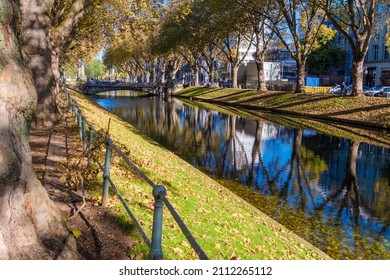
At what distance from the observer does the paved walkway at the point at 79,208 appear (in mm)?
6047

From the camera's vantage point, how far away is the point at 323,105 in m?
38.1

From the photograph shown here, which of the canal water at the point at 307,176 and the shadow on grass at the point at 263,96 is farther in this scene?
the shadow on grass at the point at 263,96

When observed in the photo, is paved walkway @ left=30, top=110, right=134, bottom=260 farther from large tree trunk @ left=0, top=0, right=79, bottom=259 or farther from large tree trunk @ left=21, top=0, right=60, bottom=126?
large tree trunk @ left=21, top=0, right=60, bottom=126

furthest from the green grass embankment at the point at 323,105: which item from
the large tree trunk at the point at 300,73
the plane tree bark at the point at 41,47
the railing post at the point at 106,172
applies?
the railing post at the point at 106,172

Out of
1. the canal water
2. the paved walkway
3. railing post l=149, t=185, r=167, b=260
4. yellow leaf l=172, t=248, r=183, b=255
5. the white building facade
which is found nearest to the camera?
railing post l=149, t=185, r=167, b=260

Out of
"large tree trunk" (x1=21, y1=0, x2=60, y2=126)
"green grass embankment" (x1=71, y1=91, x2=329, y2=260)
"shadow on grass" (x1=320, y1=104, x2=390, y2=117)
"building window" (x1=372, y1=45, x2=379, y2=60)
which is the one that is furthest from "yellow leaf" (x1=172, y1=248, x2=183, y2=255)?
"building window" (x1=372, y1=45, x2=379, y2=60)

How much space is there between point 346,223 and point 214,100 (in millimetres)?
50906

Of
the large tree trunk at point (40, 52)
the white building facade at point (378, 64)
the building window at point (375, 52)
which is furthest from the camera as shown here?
the building window at point (375, 52)

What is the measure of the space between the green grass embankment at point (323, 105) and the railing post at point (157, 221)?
2864 centimetres

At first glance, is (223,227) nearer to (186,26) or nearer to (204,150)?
(204,150)

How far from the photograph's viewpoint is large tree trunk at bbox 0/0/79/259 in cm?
435

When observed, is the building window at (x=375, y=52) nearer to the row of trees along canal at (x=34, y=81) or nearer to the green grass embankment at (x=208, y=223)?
the row of trees along canal at (x=34, y=81)

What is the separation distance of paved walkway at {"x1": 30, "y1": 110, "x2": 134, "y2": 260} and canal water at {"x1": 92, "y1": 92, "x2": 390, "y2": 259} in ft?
17.0
